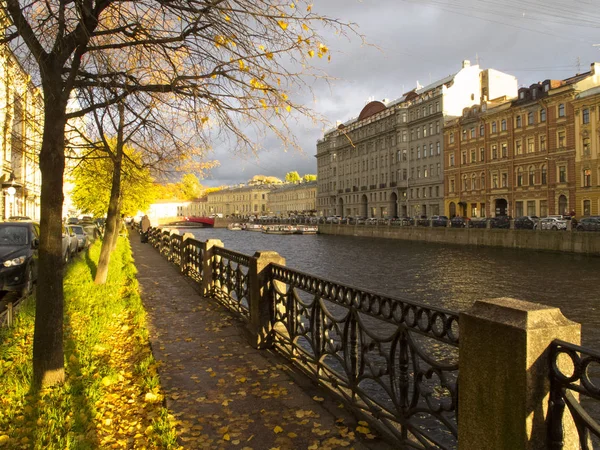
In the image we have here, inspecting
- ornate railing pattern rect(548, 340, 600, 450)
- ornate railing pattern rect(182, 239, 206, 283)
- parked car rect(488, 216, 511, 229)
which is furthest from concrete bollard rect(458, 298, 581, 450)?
parked car rect(488, 216, 511, 229)

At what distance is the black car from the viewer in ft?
34.1

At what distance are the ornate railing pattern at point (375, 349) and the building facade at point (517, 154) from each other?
48.4 meters

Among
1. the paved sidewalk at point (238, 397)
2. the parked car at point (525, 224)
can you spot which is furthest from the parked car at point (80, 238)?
the parked car at point (525, 224)

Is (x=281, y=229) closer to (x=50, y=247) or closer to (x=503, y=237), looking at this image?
(x=503, y=237)

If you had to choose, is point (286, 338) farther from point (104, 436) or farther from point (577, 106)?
point (577, 106)

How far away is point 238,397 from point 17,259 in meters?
8.10

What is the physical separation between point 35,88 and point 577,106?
170ft

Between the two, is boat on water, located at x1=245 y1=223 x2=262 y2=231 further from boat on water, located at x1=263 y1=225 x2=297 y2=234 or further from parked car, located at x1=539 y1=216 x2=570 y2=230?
parked car, located at x1=539 y1=216 x2=570 y2=230

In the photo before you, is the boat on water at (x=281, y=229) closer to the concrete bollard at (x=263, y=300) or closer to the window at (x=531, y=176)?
the window at (x=531, y=176)

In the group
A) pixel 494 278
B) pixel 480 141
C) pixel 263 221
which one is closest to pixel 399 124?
pixel 480 141

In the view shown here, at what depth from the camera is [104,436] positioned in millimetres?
3949

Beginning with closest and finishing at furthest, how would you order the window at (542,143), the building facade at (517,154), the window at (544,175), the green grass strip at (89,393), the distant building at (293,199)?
the green grass strip at (89,393), the building facade at (517,154), the window at (544,175), the window at (542,143), the distant building at (293,199)

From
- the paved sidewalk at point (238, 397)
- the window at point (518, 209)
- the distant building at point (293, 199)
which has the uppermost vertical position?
the distant building at point (293, 199)

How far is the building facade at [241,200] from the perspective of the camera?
16125cm
